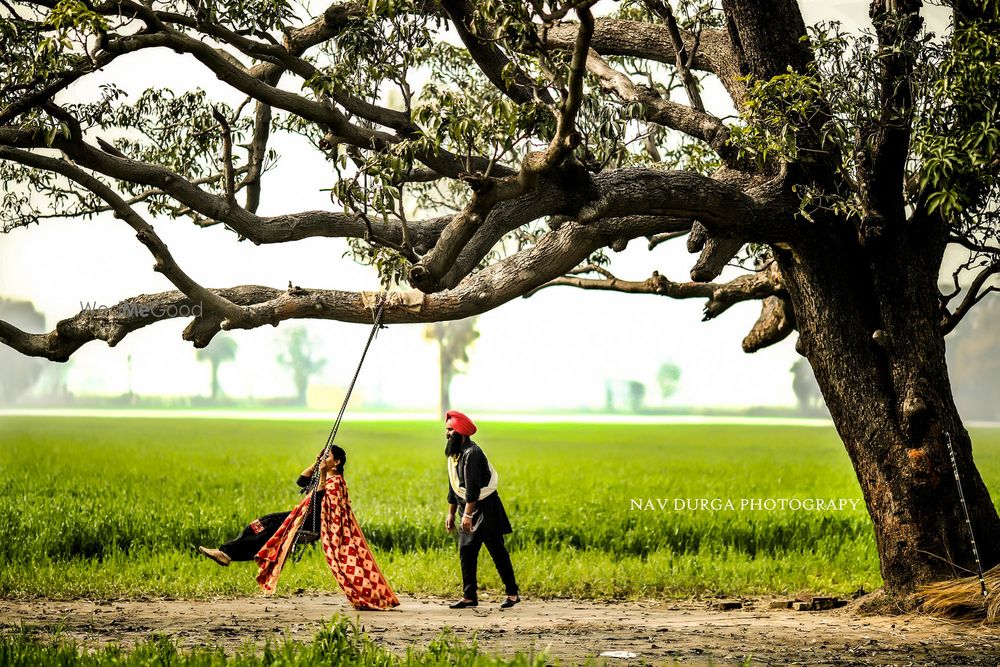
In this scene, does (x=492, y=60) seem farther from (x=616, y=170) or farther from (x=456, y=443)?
(x=456, y=443)

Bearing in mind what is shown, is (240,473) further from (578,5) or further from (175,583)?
(578,5)

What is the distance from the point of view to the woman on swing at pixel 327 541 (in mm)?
10758

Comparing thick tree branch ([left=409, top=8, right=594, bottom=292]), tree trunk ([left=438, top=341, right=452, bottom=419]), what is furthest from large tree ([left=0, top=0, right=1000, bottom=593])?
tree trunk ([left=438, top=341, right=452, bottom=419])

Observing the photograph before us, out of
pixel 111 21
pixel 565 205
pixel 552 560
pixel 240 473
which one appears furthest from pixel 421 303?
pixel 240 473

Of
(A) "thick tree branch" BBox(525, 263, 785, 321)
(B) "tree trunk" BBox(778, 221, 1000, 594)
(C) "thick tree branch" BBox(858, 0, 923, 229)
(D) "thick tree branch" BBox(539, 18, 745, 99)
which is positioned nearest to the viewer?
(C) "thick tree branch" BBox(858, 0, 923, 229)

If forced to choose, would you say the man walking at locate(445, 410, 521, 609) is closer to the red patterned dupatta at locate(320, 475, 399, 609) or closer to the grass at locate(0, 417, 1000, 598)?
the red patterned dupatta at locate(320, 475, 399, 609)

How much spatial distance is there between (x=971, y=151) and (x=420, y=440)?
108ft

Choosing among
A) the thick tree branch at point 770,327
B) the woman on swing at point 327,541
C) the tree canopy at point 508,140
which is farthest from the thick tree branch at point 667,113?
the woman on swing at point 327,541

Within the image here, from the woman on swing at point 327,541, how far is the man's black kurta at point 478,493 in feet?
3.19

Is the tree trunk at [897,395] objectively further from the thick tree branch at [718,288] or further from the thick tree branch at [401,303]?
the thick tree branch at [401,303]

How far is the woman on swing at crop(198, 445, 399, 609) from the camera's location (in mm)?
10758

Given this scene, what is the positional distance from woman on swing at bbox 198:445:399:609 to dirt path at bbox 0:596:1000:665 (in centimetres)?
29

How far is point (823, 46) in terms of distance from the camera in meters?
9.25

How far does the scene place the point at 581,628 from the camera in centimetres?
984
